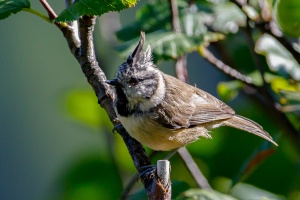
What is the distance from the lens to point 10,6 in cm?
276

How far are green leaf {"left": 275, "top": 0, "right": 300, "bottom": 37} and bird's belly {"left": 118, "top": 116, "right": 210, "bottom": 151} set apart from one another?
73 centimetres

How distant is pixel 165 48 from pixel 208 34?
30 cm

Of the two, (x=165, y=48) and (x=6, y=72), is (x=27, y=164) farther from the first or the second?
(x=165, y=48)

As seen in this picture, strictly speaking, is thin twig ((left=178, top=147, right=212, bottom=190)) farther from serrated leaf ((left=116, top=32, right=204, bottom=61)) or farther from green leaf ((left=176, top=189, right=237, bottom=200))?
serrated leaf ((left=116, top=32, right=204, bottom=61))

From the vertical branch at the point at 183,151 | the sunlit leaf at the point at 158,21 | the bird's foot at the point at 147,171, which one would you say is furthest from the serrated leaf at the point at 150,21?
the bird's foot at the point at 147,171

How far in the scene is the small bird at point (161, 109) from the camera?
3318mm

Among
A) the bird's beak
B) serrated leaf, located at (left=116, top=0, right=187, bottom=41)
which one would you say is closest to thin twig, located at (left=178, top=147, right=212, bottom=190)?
the bird's beak

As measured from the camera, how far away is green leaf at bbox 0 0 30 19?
8.93 ft

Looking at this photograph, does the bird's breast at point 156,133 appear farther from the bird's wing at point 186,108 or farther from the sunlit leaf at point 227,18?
the sunlit leaf at point 227,18

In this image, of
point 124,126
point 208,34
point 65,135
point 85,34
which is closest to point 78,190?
point 124,126

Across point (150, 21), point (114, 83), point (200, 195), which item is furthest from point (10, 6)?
point (150, 21)

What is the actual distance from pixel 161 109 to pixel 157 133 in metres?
0.17

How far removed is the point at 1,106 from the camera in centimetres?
854

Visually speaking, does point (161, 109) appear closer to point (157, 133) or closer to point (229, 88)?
point (157, 133)
